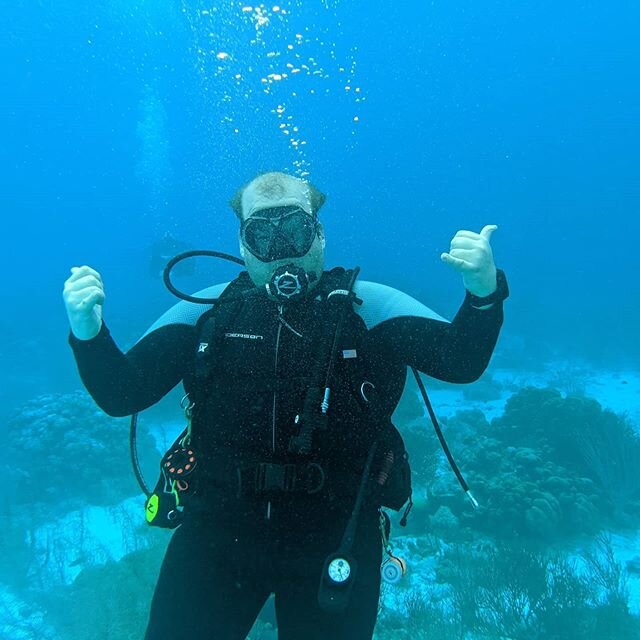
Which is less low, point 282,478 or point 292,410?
point 292,410

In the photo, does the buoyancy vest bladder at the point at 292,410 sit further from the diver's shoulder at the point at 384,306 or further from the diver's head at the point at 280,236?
the diver's head at the point at 280,236

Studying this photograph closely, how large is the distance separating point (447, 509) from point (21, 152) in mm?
123058

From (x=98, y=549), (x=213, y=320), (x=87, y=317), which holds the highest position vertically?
(x=213, y=320)

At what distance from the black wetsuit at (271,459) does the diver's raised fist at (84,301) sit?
0.08m

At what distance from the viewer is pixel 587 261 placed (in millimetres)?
100438

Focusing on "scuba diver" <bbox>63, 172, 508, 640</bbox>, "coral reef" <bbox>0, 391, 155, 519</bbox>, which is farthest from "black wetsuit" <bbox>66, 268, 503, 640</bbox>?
"coral reef" <bbox>0, 391, 155, 519</bbox>

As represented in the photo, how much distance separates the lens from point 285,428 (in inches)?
98.0

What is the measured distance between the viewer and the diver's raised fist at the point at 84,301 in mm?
2385

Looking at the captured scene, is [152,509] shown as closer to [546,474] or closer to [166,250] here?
[546,474]

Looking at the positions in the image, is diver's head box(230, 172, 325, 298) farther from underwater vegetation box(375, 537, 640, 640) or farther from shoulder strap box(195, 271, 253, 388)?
underwater vegetation box(375, 537, 640, 640)

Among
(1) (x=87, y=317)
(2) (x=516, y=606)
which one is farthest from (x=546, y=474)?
(1) (x=87, y=317)

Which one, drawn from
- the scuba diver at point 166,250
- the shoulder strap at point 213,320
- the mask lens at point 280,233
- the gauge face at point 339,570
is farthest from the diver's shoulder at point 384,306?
the scuba diver at point 166,250

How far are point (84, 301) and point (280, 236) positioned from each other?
1160 millimetres

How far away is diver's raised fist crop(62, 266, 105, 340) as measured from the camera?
7.82 feet
